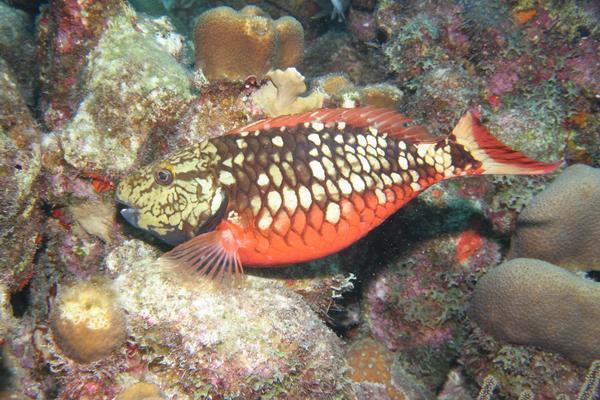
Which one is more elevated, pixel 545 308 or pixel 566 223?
pixel 566 223

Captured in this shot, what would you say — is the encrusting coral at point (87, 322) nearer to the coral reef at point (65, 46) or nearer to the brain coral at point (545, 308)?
the coral reef at point (65, 46)

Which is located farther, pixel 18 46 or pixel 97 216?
pixel 18 46

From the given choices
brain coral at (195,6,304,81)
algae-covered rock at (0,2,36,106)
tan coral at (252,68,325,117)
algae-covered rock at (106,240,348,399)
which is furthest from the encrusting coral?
algae-covered rock at (0,2,36,106)

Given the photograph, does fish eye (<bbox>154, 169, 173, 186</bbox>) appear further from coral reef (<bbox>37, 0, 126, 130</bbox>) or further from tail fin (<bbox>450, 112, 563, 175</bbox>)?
tail fin (<bbox>450, 112, 563, 175</bbox>)

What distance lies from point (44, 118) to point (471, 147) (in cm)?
465

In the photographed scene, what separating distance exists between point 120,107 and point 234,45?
1366 millimetres

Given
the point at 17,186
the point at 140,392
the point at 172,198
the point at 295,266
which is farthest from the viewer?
the point at 295,266

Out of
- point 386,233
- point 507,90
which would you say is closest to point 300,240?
point 386,233

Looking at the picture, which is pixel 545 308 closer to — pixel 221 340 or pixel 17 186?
pixel 221 340

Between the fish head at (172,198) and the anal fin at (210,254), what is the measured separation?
0.19 meters

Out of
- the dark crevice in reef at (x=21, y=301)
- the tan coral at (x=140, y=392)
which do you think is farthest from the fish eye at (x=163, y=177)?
the dark crevice in reef at (x=21, y=301)

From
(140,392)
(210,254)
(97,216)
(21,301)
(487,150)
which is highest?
(487,150)

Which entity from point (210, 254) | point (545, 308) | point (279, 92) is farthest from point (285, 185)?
point (545, 308)

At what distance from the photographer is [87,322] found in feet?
8.88
